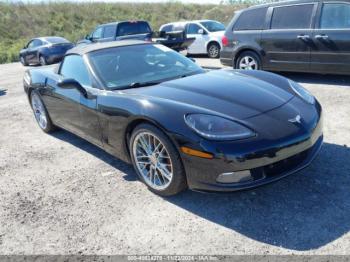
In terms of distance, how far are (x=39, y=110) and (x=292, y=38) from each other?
16.5ft

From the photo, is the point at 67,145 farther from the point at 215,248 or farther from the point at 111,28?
the point at 111,28

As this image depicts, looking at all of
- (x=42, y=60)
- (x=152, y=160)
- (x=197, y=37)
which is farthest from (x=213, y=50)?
(x=152, y=160)

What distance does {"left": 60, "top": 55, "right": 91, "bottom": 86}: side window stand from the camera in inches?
174

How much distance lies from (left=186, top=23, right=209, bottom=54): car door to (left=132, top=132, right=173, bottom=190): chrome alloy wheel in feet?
35.2

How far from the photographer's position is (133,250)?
2904mm

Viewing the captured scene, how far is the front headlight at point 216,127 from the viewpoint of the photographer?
306cm

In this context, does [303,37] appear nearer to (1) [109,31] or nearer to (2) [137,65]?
(2) [137,65]

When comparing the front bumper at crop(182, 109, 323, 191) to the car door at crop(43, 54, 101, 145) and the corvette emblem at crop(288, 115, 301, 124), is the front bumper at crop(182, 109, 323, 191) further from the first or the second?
the car door at crop(43, 54, 101, 145)

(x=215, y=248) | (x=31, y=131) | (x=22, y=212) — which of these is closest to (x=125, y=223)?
(x=215, y=248)

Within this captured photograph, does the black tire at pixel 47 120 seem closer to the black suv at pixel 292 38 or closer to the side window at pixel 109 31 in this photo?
the black suv at pixel 292 38

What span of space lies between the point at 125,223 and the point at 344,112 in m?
3.85

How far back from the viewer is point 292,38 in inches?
299

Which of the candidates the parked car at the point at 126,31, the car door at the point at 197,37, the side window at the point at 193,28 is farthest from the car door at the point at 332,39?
the parked car at the point at 126,31

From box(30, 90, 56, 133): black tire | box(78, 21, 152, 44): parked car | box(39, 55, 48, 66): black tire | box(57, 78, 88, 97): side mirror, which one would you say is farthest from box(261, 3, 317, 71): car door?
box(39, 55, 48, 66): black tire
